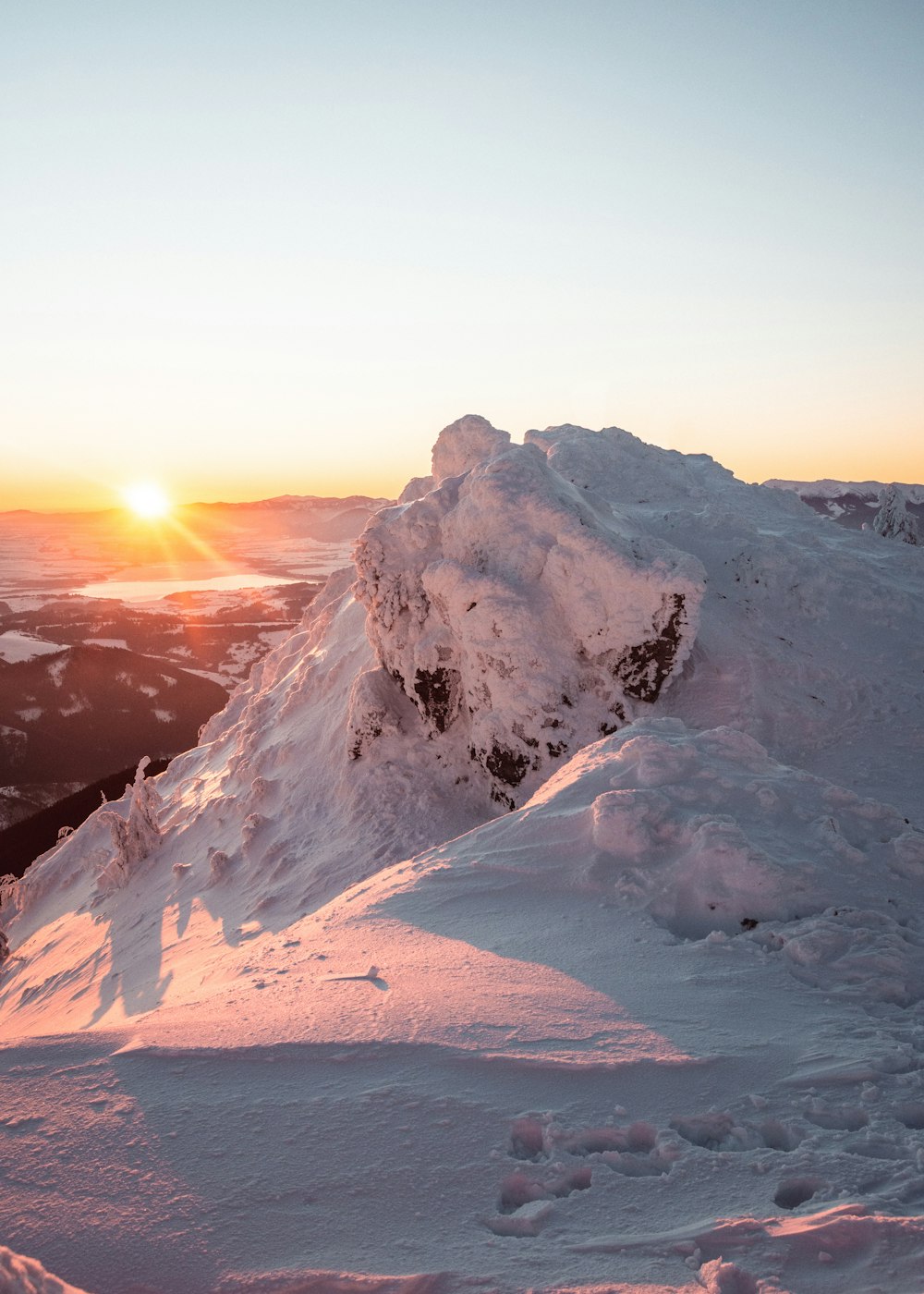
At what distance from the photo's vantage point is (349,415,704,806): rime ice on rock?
41.2 feet

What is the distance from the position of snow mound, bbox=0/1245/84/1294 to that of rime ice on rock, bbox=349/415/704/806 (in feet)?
33.3

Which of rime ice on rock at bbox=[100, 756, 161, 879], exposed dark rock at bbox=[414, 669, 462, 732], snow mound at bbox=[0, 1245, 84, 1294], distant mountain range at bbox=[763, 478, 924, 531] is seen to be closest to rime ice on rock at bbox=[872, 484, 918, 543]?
distant mountain range at bbox=[763, 478, 924, 531]

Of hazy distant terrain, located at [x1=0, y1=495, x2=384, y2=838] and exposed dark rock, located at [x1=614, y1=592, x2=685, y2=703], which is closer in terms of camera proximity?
exposed dark rock, located at [x1=614, y1=592, x2=685, y2=703]

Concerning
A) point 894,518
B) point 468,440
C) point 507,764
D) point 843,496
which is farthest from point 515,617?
point 843,496

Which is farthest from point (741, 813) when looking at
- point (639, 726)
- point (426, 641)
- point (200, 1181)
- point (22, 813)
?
point (22, 813)

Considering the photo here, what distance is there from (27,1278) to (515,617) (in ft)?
35.3

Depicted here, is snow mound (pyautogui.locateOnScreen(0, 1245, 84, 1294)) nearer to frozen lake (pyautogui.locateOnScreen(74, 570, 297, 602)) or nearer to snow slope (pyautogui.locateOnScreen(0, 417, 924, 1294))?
snow slope (pyautogui.locateOnScreen(0, 417, 924, 1294))

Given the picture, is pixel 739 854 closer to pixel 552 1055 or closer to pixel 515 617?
pixel 552 1055

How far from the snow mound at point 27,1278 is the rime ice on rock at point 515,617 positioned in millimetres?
10142

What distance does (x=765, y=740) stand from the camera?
12.1 metres

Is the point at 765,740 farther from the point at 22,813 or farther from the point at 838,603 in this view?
the point at 22,813

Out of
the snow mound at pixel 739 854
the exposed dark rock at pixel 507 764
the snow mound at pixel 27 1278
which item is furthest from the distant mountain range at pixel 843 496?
the snow mound at pixel 27 1278

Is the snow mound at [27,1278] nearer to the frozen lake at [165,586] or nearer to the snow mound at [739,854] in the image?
the snow mound at [739,854]

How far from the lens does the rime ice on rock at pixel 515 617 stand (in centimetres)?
1257
